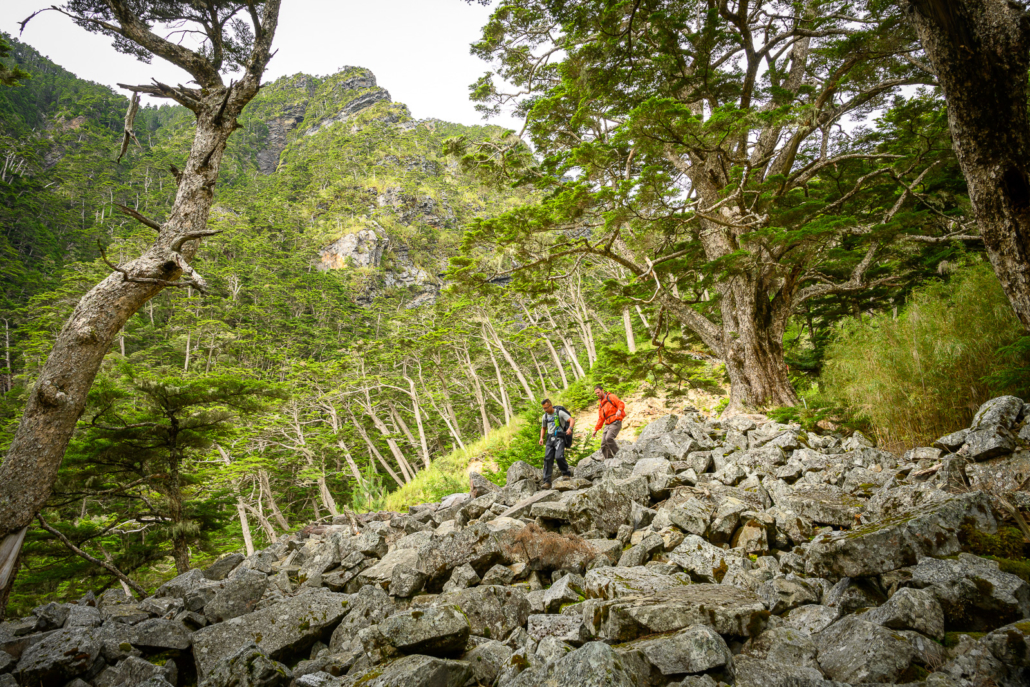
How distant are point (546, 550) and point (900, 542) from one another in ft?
8.33

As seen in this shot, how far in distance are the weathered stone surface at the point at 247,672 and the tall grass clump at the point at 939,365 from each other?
6.37 m

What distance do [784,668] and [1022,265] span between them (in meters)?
3.17

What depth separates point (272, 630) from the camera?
3018 mm

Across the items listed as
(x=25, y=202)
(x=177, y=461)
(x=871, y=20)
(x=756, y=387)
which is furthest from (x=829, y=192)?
(x=25, y=202)

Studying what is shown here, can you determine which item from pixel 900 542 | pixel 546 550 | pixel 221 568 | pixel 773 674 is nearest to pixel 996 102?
pixel 900 542

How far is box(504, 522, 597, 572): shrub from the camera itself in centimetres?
384

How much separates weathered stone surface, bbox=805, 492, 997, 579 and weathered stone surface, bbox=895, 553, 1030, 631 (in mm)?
300

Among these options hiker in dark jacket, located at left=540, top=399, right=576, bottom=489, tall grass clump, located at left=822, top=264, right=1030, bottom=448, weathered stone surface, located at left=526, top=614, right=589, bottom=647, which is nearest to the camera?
weathered stone surface, located at left=526, top=614, right=589, bottom=647

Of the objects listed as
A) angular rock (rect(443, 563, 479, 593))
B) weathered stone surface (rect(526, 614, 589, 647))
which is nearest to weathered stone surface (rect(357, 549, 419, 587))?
angular rock (rect(443, 563, 479, 593))

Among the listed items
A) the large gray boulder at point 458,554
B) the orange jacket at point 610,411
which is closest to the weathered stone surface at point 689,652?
the large gray boulder at point 458,554

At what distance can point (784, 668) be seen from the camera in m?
1.89

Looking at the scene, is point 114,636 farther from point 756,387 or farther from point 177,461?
point 756,387

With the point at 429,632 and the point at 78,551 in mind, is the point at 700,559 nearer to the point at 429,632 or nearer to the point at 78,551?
the point at 429,632

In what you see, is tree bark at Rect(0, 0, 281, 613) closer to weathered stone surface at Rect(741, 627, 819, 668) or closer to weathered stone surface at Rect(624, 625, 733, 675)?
A: weathered stone surface at Rect(624, 625, 733, 675)
